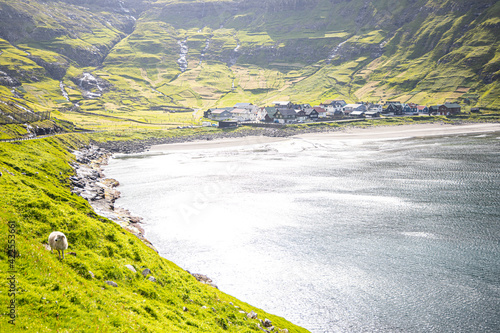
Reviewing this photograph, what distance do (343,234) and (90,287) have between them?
44254 millimetres

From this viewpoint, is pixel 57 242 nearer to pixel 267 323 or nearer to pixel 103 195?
pixel 267 323

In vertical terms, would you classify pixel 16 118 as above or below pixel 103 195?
above

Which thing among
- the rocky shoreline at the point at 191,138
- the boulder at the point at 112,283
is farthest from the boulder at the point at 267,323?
the rocky shoreline at the point at 191,138

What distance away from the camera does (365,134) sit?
178 meters

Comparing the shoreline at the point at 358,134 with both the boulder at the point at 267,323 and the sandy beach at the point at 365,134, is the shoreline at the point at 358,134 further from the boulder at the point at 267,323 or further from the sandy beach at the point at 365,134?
the boulder at the point at 267,323

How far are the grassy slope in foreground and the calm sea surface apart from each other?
11185 millimetres

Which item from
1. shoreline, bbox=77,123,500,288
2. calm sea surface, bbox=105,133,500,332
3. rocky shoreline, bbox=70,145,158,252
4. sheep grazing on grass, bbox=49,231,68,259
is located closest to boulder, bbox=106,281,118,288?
sheep grazing on grass, bbox=49,231,68,259

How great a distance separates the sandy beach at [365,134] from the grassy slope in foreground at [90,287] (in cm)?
12332

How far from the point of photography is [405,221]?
196 feet

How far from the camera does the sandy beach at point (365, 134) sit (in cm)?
15762

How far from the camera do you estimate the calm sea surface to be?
36.2 meters

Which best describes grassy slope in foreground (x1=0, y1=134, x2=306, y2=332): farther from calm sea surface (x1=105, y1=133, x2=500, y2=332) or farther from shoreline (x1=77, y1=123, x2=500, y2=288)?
shoreline (x1=77, y1=123, x2=500, y2=288)

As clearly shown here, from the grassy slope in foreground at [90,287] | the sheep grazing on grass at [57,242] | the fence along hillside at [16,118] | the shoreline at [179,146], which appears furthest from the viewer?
the fence along hillside at [16,118]

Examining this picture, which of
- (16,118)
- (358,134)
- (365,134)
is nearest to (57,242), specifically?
(16,118)
